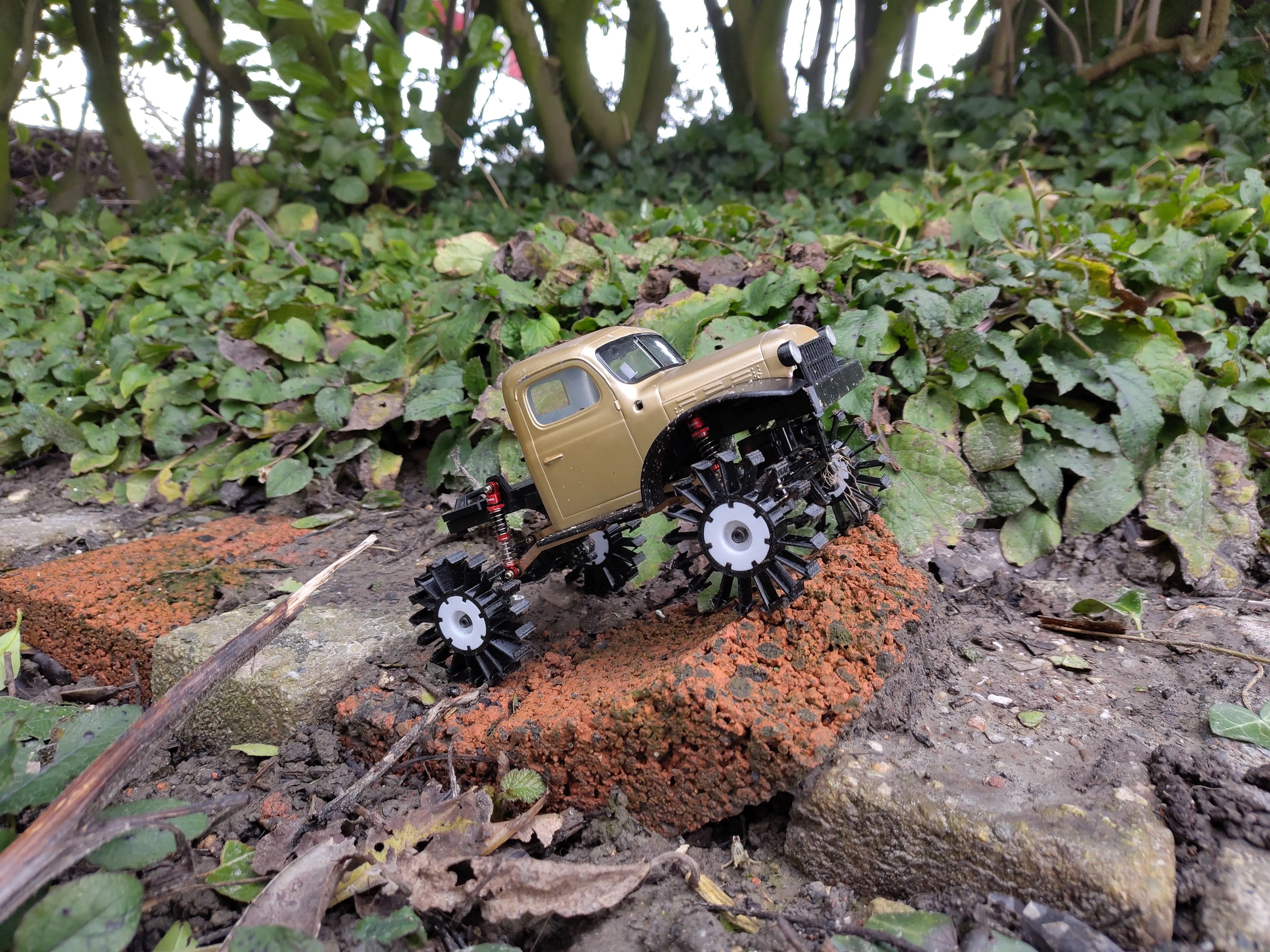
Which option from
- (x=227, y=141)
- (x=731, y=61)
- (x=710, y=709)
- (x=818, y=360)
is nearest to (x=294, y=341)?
(x=818, y=360)

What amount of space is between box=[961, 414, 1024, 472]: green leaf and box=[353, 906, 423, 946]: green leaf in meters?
2.86

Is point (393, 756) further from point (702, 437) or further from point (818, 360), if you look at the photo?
point (818, 360)

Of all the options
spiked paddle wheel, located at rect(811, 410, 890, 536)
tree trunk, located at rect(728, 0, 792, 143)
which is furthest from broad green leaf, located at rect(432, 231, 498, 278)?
tree trunk, located at rect(728, 0, 792, 143)

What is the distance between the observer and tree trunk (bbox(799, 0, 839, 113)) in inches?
363

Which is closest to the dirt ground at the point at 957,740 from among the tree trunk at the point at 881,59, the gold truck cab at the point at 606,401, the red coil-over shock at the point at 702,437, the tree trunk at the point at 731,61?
the gold truck cab at the point at 606,401

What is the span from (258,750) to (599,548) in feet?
4.61

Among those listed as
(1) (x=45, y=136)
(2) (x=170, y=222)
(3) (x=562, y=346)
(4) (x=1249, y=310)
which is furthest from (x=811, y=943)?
(1) (x=45, y=136)

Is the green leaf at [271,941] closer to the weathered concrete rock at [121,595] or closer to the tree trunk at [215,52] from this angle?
the weathered concrete rock at [121,595]

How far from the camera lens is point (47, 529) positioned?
15.3 ft

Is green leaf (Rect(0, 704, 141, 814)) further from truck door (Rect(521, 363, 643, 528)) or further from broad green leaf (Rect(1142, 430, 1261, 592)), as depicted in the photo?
broad green leaf (Rect(1142, 430, 1261, 592))

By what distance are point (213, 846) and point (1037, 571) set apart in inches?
128

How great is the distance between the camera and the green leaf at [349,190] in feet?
24.3

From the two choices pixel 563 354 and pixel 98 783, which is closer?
pixel 98 783

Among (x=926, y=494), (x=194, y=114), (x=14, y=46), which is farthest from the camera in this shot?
(x=194, y=114)
